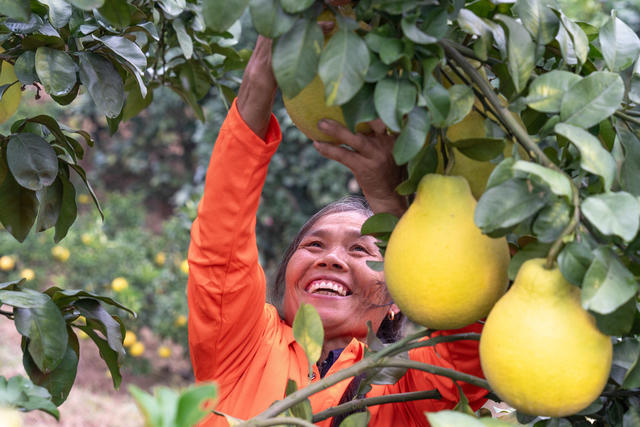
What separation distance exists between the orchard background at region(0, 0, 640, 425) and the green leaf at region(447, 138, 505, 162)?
0.06 metres

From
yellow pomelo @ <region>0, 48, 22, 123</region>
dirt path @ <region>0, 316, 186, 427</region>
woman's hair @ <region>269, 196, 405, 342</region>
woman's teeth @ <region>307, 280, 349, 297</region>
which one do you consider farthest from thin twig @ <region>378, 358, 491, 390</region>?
dirt path @ <region>0, 316, 186, 427</region>

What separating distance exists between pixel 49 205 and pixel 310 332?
49cm

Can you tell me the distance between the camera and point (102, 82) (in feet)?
2.69

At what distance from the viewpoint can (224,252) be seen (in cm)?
103

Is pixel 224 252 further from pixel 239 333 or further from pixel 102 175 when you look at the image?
pixel 102 175

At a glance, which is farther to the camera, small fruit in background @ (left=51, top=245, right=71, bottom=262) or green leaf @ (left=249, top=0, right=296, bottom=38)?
small fruit in background @ (left=51, top=245, right=71, bottom=262)

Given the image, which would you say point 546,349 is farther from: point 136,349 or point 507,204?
point 136,349

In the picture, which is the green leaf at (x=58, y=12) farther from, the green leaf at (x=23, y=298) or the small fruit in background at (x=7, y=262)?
the small fruit in background at (x=7, y=262)

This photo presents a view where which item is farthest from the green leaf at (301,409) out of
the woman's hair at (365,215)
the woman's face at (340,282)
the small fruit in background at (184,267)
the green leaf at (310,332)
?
the small fruit in background at (184,267)

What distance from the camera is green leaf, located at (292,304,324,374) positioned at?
23.2 inches

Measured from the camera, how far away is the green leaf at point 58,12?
766mm

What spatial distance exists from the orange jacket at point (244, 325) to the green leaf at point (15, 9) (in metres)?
0.25

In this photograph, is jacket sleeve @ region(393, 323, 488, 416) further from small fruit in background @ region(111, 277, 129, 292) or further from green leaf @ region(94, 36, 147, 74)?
small fruit in background @ region(111, 277, 129, 292)

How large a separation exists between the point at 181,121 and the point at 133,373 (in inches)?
60.7
